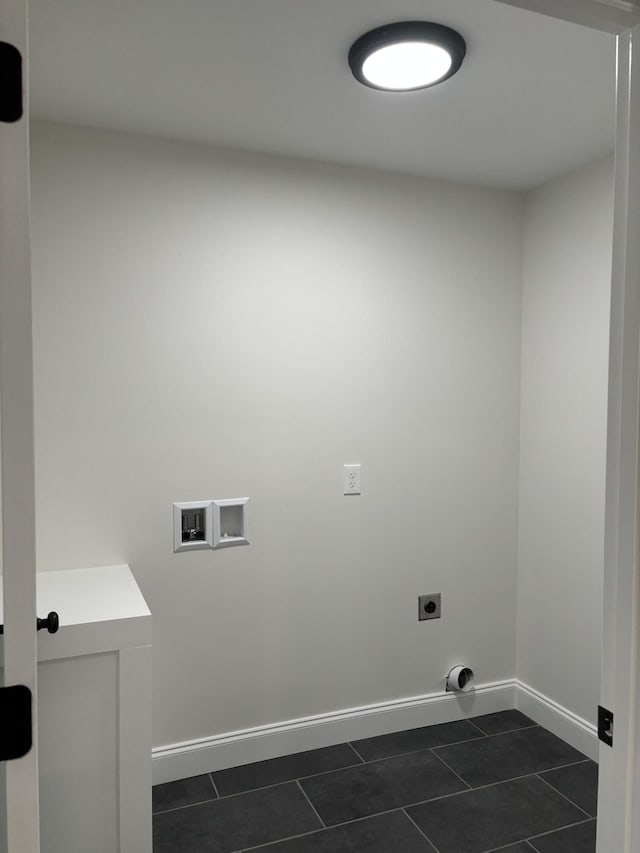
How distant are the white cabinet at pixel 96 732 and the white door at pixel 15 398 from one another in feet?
Answer: 3.25

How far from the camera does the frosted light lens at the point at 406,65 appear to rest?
68.9 inches

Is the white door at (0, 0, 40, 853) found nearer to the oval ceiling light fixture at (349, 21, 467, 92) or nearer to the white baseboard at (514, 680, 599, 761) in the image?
the oval ceiling light fixture at (349, 21, 467, 92)

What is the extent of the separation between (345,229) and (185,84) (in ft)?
2.97

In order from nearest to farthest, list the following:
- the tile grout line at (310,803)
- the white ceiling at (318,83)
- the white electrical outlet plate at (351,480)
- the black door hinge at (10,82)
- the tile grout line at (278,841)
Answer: the black door hinge at (10,82)
the white ceiling at (318,83)
the tile grout line at (278,841)
the tile grout line at (310,803)
the white electrical outlet plate at (351,480)

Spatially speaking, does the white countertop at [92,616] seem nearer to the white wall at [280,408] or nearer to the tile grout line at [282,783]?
the white wall at [280,408]

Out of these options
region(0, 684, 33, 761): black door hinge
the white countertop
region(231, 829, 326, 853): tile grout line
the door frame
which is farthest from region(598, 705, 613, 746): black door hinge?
region(231, 829, 326, 853): tile grout line

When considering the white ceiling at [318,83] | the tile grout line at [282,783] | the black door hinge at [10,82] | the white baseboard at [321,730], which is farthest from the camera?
the white baseboard at [321,730]

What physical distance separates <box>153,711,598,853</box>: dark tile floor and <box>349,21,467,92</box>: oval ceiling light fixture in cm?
232

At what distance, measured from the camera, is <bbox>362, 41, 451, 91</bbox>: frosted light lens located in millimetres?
1749

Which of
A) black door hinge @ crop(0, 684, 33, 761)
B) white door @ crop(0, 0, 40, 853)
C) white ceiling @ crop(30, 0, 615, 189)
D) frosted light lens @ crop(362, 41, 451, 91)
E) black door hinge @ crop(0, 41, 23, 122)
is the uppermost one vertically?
white ceiling @ crop(30, 0, 615, 189)

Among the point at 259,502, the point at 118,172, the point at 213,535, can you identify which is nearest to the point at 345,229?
the point at 118,172

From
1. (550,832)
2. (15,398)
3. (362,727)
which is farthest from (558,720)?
(15,398)

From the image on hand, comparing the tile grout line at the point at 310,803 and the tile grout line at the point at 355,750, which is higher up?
the tile grout line at the point at 310,803

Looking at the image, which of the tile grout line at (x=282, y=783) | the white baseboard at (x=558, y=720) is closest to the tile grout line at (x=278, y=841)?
the tile grout line at (x=282, y=783)
